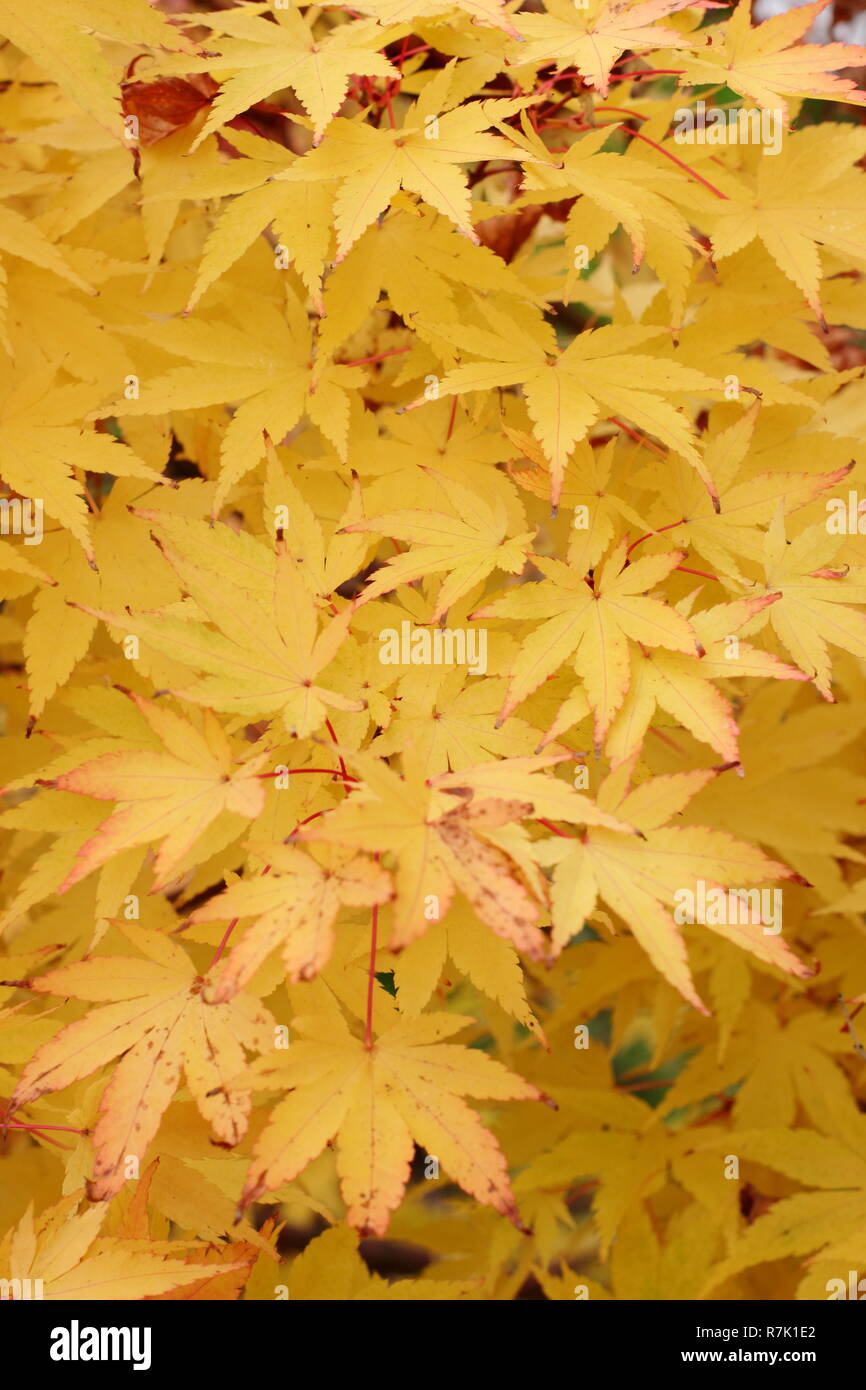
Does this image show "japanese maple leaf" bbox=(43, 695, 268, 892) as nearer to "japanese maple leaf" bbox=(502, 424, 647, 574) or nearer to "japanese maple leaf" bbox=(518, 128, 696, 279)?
"japanese maple leaf" bbox=(502, 424, 647, 574)

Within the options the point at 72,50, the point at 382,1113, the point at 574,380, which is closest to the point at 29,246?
the point at 72,50

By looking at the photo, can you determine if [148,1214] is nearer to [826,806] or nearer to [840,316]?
[826,806]

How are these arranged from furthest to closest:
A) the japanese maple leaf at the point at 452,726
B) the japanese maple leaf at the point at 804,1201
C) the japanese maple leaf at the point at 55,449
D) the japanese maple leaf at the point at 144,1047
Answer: the japanese maple leaf at the point at 804,1201 → the japanese maple leaf at the point at 55,449 → the japanese maple leaf at the point at 452,726 → the japanese maple leaf at the point at 144,1047

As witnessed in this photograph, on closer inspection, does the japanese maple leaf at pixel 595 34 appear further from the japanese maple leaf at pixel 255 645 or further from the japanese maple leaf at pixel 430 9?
the japanese maple leaf at pixel 255 645

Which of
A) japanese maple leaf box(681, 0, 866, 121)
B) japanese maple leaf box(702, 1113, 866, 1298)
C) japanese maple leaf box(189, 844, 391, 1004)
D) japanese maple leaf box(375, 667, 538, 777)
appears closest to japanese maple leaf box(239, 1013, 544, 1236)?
japanese maple leaf box(189, 844, 391, 1004)

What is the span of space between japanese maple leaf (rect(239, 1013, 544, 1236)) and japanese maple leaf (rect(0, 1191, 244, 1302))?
0.18 metres

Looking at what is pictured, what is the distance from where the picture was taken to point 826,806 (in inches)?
63.7

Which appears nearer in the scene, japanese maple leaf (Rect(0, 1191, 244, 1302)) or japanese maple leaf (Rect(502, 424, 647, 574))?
japanese maple leaf (Rect(0, 1191, 244, 1302))

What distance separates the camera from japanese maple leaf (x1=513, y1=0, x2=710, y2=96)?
111 cm

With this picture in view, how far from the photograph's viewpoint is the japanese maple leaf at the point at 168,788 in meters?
0.94

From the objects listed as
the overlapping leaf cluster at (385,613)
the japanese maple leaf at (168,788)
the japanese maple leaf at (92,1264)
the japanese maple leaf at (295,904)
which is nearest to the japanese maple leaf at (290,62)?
the overlapping leaf cluster at (385,613)

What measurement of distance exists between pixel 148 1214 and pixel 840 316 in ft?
4.63

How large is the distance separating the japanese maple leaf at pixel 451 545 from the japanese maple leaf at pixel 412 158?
26 cm
